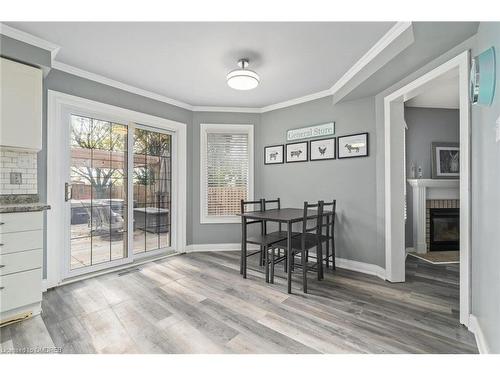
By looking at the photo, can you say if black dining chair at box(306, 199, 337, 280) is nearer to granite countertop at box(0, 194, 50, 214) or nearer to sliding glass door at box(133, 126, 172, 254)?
sliding glass door at box(133, 126, 172, 254)

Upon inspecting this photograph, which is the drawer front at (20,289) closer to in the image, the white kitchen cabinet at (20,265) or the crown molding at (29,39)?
the white kitchen cabinet at (20,265)

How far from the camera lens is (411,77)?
2414mm

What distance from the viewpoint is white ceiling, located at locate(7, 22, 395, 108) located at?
6.49 feet

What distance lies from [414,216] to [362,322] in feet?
9.65

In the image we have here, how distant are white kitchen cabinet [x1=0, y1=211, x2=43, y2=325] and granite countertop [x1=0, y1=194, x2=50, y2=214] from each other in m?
0.04

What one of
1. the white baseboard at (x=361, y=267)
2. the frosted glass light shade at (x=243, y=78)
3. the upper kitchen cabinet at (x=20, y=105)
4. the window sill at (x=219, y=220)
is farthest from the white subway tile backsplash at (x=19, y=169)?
the white baseboard at (x=361, y=267)

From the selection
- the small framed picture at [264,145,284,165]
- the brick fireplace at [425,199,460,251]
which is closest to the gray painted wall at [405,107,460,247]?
the brick fireplace at [425,199,460,251]

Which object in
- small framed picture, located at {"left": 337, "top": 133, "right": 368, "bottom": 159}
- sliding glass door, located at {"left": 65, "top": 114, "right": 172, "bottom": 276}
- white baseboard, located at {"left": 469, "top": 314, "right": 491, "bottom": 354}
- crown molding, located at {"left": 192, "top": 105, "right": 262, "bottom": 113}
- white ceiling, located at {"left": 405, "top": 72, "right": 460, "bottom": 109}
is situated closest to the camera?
white baseboard, located at {"left": 469, "top": 314, "right": 491, "bottom": 354}

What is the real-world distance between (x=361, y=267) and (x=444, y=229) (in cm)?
216

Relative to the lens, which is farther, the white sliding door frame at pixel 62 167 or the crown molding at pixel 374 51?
the white sliding door frame at pixel 62 167

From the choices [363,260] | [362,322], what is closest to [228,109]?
[363,260]

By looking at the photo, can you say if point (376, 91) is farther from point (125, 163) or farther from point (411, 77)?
point (125, 163)

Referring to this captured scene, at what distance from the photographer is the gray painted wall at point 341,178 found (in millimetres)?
3055

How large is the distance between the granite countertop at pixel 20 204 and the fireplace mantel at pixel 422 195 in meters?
4.97
